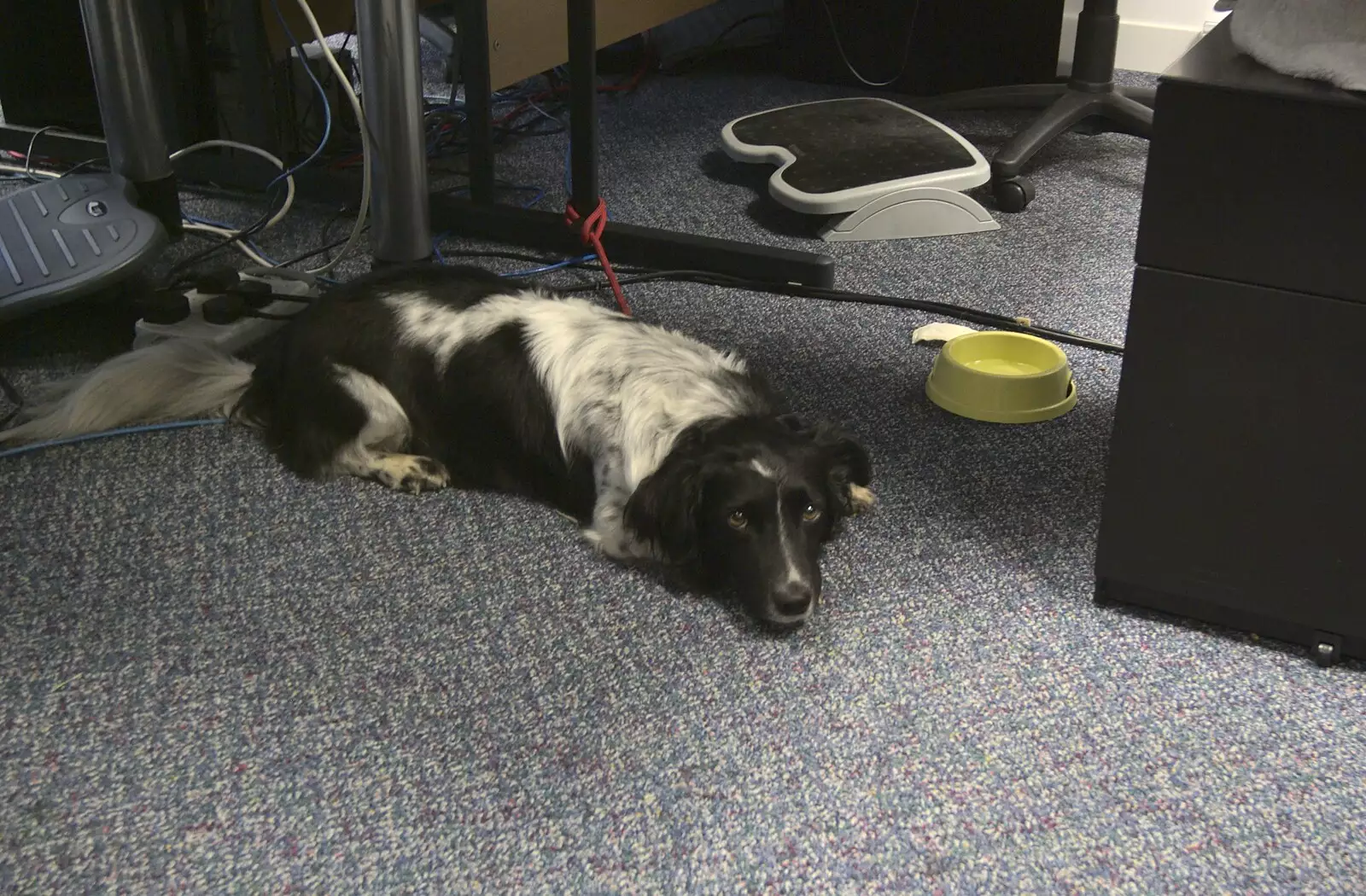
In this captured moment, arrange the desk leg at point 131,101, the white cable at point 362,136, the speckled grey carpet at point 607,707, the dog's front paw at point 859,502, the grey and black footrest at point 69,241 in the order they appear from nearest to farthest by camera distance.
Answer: the speckled grey carpet at point 607,707 < the dog's front paw at point 859,502 < the grey and black footrest at point 69,241 < the white cable at point 362,136 < the desk leg at point 131,101

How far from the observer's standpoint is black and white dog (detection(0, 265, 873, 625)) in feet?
4.98

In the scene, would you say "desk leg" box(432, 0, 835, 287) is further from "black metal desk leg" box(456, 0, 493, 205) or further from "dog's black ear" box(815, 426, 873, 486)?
"dog's black ear" box(815, 426, 873, 486)

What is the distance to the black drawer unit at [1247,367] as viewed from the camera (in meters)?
1.21

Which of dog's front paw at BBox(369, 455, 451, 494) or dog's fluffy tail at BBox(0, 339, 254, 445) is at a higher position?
dog's fluffy tail at BBox(0, 339, 254, 445)

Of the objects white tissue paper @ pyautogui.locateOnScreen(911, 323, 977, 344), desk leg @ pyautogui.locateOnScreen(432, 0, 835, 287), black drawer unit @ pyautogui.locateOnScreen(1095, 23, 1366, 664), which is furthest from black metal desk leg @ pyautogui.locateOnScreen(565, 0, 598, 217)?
black drawer unit @ pyautogui.locateOnScreen(1095, 23, 1366, 664)

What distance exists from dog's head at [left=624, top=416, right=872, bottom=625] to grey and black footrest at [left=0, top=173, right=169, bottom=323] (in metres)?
1.05

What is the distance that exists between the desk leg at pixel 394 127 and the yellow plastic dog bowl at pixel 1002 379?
36.7 inches

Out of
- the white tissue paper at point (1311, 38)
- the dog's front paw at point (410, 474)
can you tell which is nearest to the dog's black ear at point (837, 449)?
the dog's front paw at point (410, 474)

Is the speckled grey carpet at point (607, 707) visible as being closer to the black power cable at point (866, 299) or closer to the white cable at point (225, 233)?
the black power cable at point (866, 299)

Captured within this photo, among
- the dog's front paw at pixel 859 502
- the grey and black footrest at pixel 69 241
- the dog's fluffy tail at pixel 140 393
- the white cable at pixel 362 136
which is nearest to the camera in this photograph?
the dog's front paw at pixel 859 502

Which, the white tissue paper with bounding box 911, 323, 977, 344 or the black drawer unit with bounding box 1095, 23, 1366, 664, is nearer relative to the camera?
the black drawer unit with bounding box 1095, 23, 1366, 664

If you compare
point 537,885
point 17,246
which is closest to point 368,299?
point 17,246

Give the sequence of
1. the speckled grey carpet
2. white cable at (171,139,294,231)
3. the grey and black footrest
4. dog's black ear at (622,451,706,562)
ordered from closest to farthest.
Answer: the speckled grey carpet → dog's black ear at (622,451,706,562) → the grey and black footrest → white cable at (171,139,294,231)

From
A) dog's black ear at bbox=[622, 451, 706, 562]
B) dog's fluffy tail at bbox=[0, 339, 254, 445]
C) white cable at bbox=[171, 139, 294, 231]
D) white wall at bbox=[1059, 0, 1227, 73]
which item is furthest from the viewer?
white wall at bbox=[1059, 0, 1227, 73]
